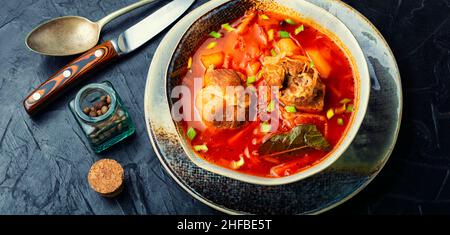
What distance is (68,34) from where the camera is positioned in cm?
347

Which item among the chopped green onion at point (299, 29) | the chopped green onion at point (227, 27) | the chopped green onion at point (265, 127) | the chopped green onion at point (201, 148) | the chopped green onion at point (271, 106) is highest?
the chopped green onion at point (227, 27)

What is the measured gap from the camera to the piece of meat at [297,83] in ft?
9.78

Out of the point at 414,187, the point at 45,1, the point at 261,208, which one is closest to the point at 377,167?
the point at 414,187

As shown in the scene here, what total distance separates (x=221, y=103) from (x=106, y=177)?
2.52 feet

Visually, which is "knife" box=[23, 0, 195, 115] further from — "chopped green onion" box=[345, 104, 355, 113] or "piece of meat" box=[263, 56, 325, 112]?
"chopped green onion" box=[345, 104, 355, 113]

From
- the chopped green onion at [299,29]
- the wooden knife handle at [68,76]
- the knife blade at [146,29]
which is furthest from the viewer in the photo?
the knife blade at [146,29]

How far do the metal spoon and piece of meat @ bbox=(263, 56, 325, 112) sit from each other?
100cm

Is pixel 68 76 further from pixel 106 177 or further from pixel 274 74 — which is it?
pixel 274 74

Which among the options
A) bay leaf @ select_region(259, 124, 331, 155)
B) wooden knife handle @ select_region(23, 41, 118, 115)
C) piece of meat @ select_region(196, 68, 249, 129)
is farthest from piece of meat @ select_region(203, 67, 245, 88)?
wooden knife handle @ select_region(23, 41, 118, 115)

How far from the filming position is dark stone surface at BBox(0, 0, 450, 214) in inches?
126

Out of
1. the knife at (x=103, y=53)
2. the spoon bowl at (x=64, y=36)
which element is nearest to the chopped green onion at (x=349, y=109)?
the knife at (x=103, y=53)

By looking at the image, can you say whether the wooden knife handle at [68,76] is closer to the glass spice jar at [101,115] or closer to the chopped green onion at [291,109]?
the glass spice jar at [101,115]

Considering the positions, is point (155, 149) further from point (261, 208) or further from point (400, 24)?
point (400, 24)
